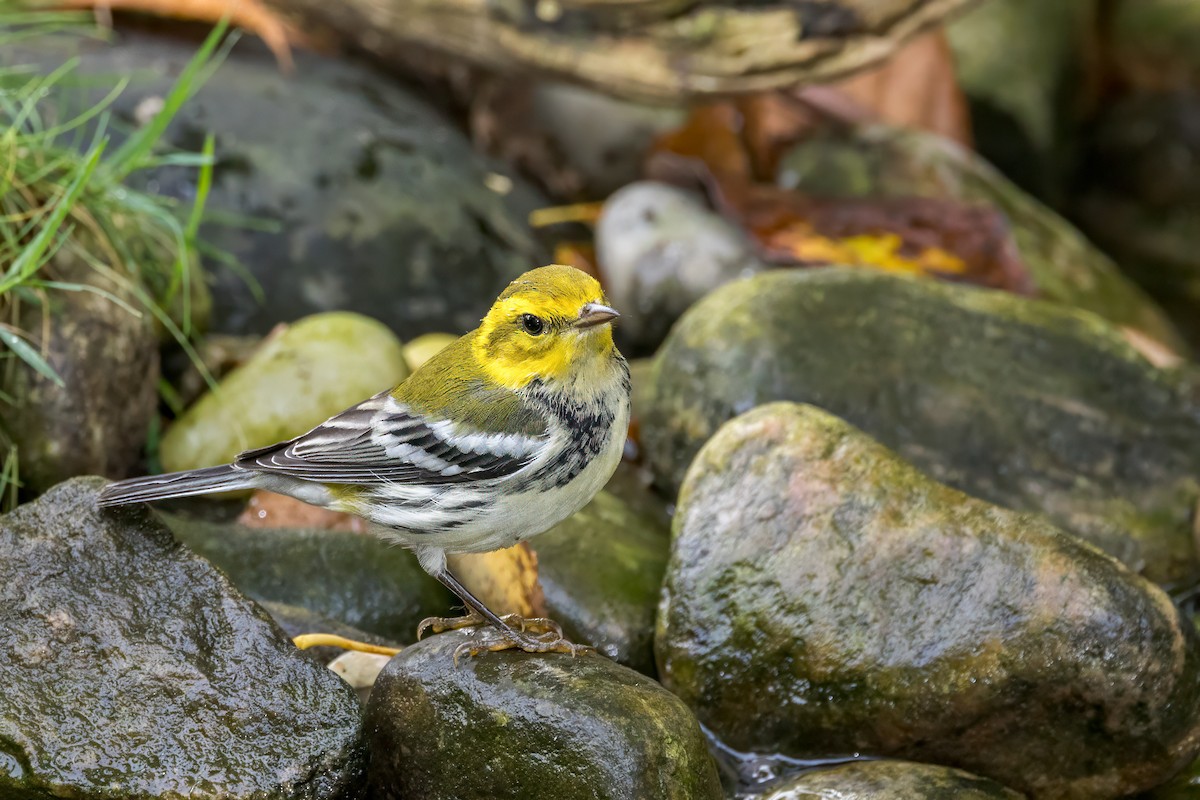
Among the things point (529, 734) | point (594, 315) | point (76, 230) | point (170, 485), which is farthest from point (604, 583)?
point (76, 230)

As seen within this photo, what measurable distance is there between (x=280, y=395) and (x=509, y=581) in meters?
1.33

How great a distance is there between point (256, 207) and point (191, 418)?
56.6 inches

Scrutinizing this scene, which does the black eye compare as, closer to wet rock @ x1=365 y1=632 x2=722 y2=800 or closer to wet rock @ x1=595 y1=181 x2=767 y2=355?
wet rock @ x1=365 y1=632 x2=722 y2=800

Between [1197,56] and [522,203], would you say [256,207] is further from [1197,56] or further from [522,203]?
[1197,56]

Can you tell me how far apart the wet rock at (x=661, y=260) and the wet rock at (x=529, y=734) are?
304 cm

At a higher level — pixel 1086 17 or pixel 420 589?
pixel 1086 17

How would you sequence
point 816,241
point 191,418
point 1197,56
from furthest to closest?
point 1197,56
point 816,241
point 191,418

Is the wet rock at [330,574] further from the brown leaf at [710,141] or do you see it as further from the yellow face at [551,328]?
the brown leaf at [710,141]

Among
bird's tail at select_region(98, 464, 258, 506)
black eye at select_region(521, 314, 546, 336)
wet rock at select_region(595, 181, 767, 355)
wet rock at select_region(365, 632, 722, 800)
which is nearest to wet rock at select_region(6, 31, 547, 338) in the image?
wet rock at select_region(595, 181, 767, 355)

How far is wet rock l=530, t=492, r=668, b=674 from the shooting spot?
392 cm

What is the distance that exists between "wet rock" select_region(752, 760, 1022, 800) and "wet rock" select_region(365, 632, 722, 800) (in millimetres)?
363

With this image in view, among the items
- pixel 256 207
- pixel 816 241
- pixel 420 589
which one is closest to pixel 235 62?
pixel 256 207

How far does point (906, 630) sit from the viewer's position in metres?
3.49

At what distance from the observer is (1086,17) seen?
8.91 m
